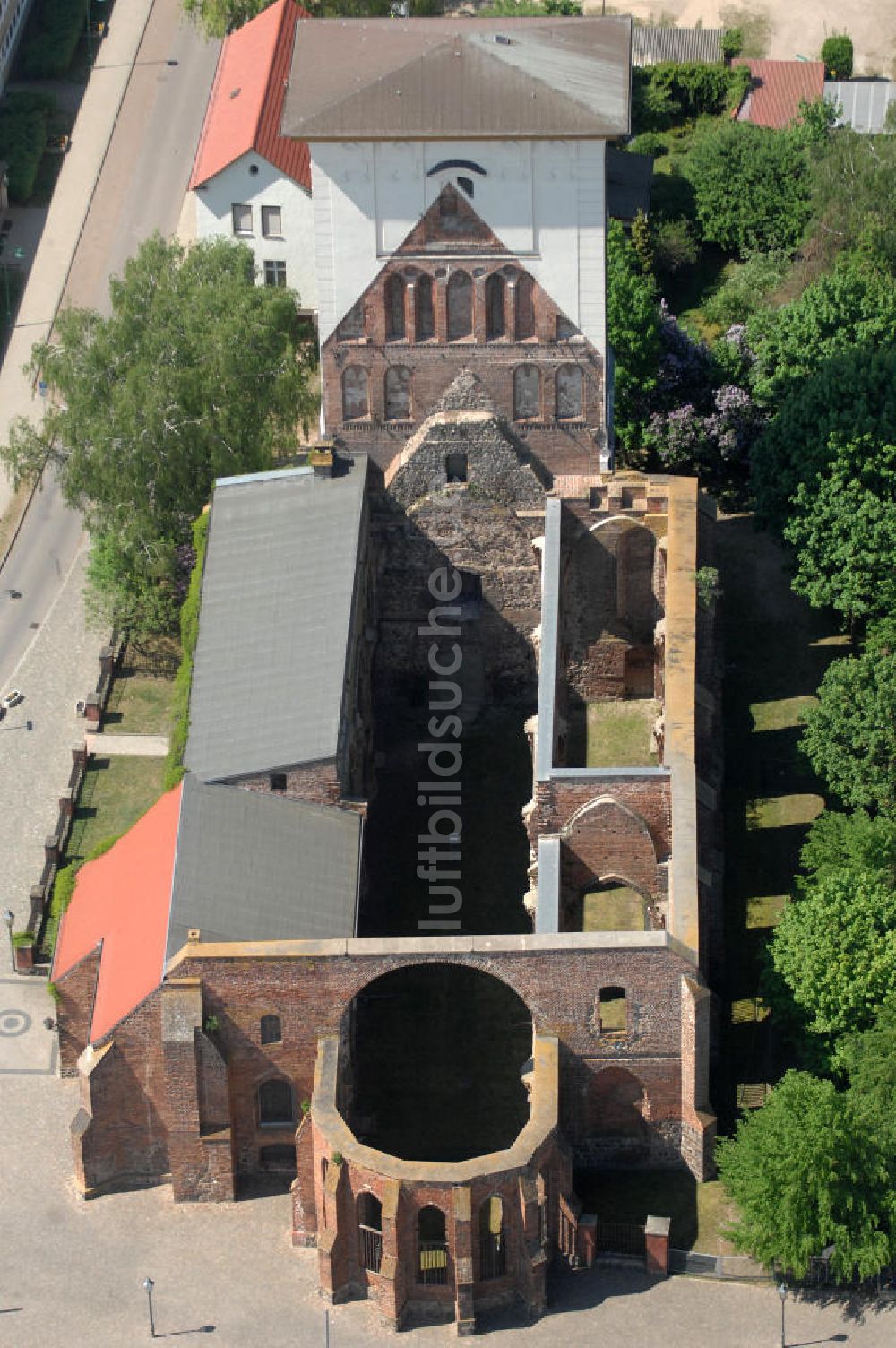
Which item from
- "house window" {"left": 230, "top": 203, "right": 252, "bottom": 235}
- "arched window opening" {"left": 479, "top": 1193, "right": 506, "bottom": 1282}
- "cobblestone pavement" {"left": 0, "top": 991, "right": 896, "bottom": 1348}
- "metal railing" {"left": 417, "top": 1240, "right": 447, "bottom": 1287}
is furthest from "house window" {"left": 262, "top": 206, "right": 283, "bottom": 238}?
"metal railing" {"left": 417, "top": 1240, "right": 447, "bottom": 1287}

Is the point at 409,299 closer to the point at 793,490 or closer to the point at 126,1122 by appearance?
the point at 793,490

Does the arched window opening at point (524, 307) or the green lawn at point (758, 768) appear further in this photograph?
the arched window opening at point (524, 307)

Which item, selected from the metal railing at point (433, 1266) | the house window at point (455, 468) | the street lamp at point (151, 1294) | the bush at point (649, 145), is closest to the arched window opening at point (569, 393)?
the house window at point (455, 468)

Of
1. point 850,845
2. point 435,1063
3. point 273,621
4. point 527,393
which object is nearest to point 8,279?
point 527,393

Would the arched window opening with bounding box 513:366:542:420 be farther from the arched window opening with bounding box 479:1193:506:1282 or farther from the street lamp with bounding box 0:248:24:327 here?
the street lamp with bounding box 0:248:24:327

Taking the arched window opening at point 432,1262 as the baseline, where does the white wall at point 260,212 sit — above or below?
above

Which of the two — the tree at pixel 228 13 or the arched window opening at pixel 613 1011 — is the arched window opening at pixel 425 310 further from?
the tree at pixel 228 13
